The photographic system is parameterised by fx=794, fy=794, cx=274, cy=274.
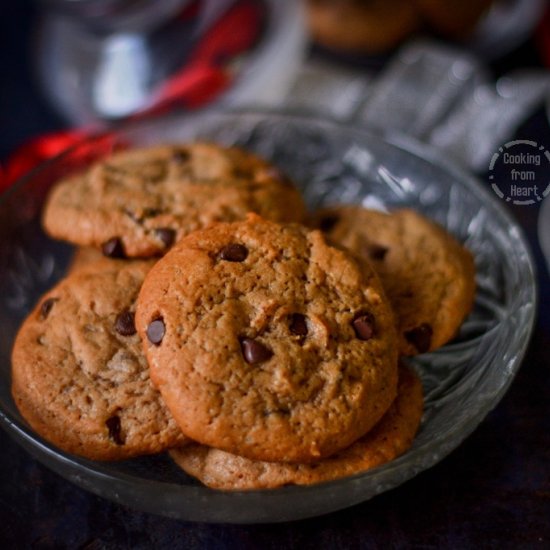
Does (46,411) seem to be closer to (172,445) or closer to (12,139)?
(172,445)

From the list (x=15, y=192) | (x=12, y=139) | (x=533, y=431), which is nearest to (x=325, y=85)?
(x=12, y=139)

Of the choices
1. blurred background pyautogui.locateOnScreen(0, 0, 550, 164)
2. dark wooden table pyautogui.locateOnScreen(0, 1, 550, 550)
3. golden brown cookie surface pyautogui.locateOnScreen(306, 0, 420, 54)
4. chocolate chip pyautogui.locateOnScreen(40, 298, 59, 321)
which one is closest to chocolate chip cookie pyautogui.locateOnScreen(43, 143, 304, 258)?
chocolate chip pyautogui.locateOnScreen(40, 298, 59, 321)

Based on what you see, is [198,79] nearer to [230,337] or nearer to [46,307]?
[46,307]

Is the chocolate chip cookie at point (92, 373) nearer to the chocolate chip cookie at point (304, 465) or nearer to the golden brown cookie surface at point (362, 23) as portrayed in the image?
the chocolate chip cookie at point (304, 465)

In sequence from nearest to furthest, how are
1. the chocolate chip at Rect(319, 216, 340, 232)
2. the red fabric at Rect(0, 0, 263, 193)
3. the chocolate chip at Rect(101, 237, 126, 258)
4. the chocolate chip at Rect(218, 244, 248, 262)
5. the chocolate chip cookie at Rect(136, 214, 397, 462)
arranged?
the chocolate chip cookie at Rect(136, 214, 397, 462)
the chocolate chip at Rect(218, 244, 248, 262)
the chocolate chip at Rect(101, 237, 126, 258)
the chocolate chip at Rect(319, 216, 340, 232)
the red fabric at Rect(0, 0, 263, 193)

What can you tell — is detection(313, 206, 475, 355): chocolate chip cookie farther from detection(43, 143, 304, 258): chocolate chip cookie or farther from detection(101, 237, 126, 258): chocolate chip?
detection(101, 237, 126, 258): chocolate chip

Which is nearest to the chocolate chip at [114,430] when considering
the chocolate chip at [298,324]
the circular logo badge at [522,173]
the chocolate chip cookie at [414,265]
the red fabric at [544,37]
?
the chocolate chip at [298,324]
